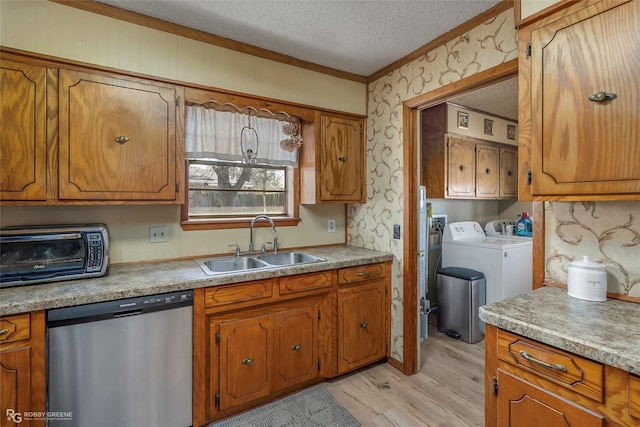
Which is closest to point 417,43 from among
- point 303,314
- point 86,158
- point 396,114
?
point 396,114

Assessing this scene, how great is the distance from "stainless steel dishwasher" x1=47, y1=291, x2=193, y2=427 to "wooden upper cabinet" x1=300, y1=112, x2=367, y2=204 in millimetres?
1312

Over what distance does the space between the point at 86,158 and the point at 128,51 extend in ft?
2.38

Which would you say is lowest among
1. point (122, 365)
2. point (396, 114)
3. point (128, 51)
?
point (122, 365)

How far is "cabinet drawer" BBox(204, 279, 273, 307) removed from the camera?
173 centimetres

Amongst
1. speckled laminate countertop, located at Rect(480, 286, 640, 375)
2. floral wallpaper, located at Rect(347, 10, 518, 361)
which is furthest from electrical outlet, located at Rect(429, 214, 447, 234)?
speckled laminate countertop, located at Rect(480, 286, 640, 375)

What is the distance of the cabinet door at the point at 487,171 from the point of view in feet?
12.1

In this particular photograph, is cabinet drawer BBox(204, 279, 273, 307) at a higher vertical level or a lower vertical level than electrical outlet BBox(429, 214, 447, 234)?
lower

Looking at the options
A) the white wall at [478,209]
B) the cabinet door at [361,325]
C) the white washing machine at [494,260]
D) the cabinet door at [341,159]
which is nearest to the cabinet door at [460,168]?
the white wall at [478,209]

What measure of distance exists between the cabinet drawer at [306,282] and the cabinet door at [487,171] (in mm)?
2494

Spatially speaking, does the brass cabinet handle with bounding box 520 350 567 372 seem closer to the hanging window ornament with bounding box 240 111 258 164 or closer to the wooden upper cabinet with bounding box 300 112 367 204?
the wooden upper cabinet with bounding box 300 112 367 204

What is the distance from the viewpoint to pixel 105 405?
1498 millimetres

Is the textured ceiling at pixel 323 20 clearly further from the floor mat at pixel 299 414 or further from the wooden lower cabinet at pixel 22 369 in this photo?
the floor mat at pixel 299 414

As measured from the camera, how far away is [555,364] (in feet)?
3.43

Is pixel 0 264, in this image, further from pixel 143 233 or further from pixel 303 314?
pixel 303 314
